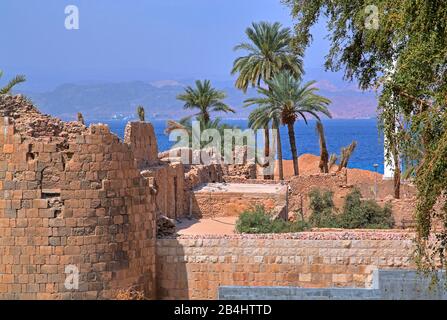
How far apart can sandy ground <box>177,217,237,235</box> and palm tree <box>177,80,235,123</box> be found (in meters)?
17.2

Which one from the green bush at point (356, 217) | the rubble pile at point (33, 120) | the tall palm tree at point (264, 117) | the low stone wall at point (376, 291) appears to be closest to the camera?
the low stone wall at point (376, 291)

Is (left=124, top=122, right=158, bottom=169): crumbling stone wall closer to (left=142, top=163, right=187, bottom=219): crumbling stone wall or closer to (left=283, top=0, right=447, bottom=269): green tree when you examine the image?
(left=142, top=163, right=187, bottom=219): crumbling stone wall

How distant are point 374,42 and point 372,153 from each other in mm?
112061

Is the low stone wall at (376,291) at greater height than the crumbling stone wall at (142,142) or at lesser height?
lesser

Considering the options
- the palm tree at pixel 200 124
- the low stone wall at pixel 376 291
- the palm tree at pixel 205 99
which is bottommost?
the low stone wall at pixel 376 291

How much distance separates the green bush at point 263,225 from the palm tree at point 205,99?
21301 mm

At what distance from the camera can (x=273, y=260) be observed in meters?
13.4

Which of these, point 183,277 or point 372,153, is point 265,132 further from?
point 372,153

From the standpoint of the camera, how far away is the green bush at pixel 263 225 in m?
18.0

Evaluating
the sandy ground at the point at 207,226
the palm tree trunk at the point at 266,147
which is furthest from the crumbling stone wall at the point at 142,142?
the palm tree trunk at the point at 266,147

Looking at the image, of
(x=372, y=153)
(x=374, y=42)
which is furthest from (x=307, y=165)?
(x=372, y=153)

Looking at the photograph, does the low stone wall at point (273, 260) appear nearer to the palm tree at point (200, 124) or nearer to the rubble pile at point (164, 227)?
the rubble pile at point (164, 227)

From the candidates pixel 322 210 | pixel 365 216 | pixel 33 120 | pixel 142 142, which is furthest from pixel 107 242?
pixel 322 210

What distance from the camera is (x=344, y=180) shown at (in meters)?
29.1
